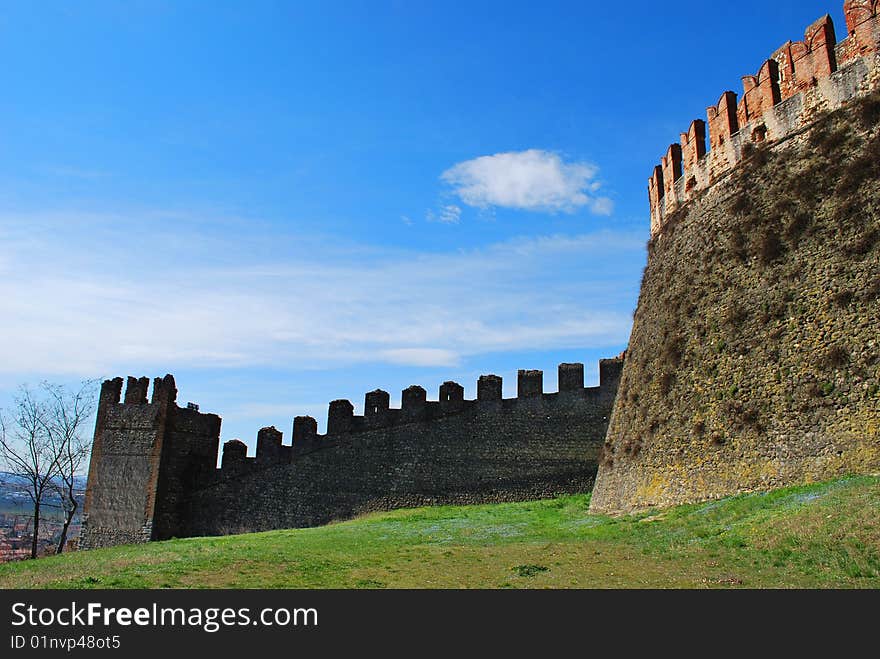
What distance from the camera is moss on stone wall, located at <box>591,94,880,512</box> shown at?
13.6 metres

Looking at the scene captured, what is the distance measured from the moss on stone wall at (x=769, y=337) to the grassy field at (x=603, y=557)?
1.15 m

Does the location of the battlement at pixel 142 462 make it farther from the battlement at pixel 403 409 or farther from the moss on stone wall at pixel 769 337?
the moss on stone wall at pixel 769 337

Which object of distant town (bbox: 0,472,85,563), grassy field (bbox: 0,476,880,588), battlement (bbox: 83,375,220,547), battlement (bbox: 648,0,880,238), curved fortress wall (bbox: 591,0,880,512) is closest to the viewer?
grassy field (bbox: 0,476,880,588)

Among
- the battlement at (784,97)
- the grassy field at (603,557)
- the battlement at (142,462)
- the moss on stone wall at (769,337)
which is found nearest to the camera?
the grassy field at (603,557)

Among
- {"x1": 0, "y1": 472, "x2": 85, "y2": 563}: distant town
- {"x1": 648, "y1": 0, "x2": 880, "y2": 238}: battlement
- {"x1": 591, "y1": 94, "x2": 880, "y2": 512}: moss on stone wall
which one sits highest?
{"x1": 648, "y1": 0, "x2": 880, "y2": 238}: battlement

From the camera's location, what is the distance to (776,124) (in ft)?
57.3

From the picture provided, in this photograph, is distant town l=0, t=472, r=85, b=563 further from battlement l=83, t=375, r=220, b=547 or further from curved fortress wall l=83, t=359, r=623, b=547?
curved fortress wall l=83, t=359, r=623, b=547

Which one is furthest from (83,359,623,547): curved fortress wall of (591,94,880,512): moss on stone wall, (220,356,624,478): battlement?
(591,94,880,512): moss on stone wall

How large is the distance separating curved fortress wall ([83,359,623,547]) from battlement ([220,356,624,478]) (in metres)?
0.05

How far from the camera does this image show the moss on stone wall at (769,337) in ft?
44.6

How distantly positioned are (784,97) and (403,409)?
1930cm

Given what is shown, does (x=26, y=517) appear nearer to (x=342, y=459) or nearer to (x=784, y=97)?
(x=342, y=459)


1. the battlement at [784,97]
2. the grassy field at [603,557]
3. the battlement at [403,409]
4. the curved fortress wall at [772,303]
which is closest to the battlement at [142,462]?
the battlement at [403,409]
